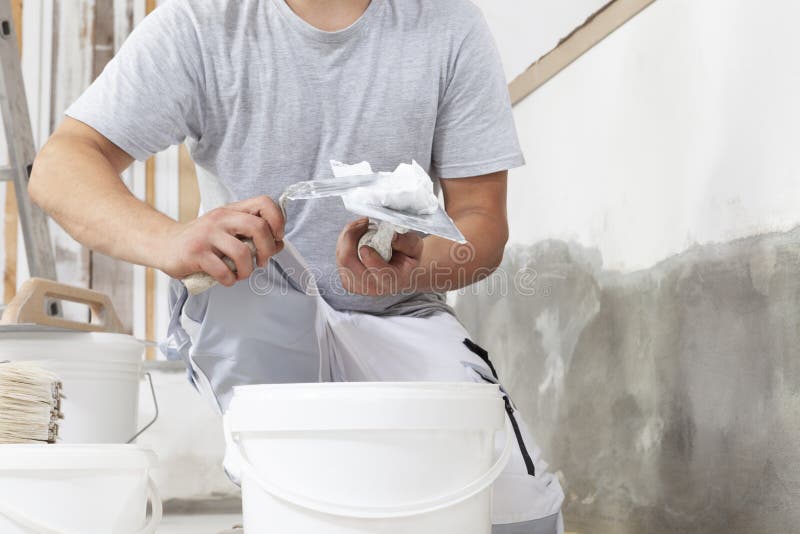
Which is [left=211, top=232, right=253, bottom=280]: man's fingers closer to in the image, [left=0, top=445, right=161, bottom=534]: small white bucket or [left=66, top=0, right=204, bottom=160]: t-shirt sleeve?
[left=0, top=445, right=161, bottom=534]: small white bucket

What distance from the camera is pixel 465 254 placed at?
4.51 feet

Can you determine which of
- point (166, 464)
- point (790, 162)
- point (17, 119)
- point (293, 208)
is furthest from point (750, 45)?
point (166, 464)

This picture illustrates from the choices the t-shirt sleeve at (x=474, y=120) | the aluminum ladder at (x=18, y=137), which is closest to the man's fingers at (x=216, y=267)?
the t-shirt sleeve at (x=474, y=120)

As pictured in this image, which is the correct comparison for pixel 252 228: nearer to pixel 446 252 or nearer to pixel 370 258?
pixel 370 258

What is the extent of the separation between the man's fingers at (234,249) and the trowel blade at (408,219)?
0.14 meters

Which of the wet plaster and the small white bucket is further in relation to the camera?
the wet plaster

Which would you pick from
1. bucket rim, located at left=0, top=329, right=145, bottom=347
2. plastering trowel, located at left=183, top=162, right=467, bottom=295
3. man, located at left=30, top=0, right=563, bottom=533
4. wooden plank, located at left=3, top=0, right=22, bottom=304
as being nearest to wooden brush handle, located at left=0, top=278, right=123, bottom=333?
bucket rim, located at left=0, top=329, right=145, bottom=347

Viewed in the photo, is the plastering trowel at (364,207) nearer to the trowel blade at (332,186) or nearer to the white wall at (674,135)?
the trowel blade at (332,186)

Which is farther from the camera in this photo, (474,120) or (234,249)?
(474,120)

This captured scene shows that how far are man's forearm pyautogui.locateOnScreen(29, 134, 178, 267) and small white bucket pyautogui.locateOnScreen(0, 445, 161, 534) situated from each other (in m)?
0.26

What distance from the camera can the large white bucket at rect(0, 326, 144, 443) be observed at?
1.67 metres

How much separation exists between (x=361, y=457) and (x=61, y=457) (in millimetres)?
389

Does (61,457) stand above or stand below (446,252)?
below

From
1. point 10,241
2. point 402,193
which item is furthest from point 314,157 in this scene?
point 10,241
